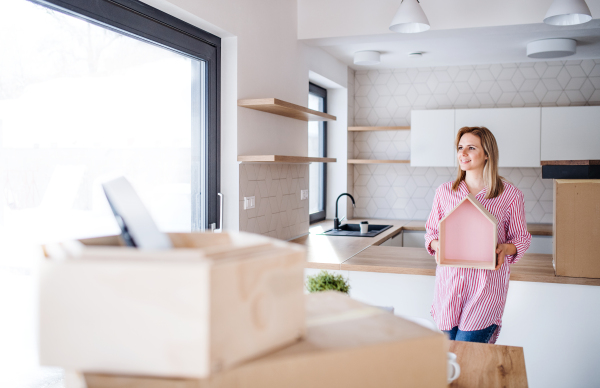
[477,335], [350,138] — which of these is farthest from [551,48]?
[477,335]

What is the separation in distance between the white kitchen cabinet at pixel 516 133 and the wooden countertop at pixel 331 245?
3.74ft

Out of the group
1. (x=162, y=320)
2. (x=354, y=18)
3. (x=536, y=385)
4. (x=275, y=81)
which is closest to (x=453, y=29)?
(x=354, y=18)

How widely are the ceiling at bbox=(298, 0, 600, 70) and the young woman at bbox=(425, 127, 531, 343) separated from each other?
1248mm

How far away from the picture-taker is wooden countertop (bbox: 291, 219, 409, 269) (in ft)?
9.16

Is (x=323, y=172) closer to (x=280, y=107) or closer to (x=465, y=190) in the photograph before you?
(x=280, y=107)

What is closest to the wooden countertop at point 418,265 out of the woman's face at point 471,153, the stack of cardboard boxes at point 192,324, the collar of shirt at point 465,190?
the collar of shirt at point 465,190

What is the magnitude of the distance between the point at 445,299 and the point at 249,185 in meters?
1.28

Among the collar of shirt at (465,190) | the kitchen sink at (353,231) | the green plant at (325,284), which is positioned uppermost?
the collar of shirt at (465,190)

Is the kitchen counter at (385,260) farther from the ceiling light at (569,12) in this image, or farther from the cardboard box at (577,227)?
the ceiling light at (569,12)

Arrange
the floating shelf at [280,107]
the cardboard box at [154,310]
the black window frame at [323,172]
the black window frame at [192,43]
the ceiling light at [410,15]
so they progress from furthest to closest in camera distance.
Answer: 1. the black window frame at [323,172]
2. the floating shelf at [280,107]
3. the ceiling light at [410,15]
4. the black window frame at [192,43]
5. the cardboard box at [154,310]

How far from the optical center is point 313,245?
11.2 feet

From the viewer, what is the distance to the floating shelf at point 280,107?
8.94 feet

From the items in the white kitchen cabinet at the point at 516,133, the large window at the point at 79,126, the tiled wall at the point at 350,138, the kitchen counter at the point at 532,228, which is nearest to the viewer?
the large window at the point at 79,126

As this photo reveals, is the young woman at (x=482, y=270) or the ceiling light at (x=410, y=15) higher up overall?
the ceiling light at (x=410, y=15)
